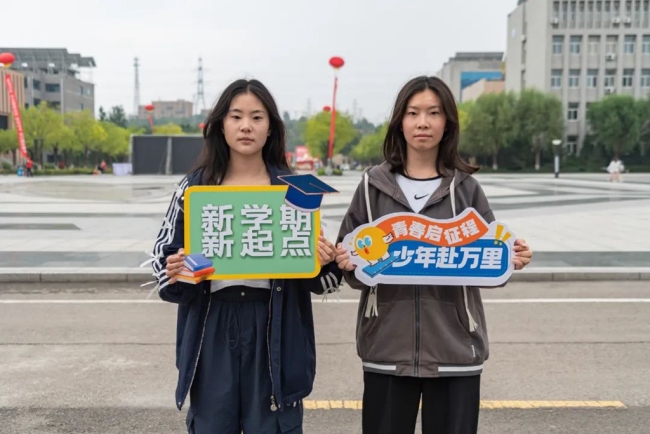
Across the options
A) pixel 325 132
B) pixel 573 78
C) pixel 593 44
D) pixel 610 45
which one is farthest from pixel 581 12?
pixel 325 132

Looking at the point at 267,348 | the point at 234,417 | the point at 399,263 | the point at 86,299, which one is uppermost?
the point at 399,263

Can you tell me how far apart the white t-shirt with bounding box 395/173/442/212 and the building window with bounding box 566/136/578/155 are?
2725 inches

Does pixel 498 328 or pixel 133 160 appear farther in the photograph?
pixel 133 160

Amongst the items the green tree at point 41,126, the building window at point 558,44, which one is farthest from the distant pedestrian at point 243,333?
the building window at point 558,44

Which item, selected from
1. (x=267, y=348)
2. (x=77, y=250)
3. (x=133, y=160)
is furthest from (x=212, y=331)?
(x=133, y=160)

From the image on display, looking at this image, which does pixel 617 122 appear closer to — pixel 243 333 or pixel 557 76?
pixel 557 76

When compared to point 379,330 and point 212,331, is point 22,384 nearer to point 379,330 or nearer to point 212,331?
point 212,331

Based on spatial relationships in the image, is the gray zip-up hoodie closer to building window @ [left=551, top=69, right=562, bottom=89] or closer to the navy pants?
the navy pants

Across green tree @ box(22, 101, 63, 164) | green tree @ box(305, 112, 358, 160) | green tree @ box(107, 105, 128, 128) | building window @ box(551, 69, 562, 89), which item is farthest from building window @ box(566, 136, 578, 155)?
green tree @ box(107, 105, 128, 128)

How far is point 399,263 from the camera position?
2449 mm

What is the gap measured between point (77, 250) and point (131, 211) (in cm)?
678

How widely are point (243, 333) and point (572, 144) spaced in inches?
2766

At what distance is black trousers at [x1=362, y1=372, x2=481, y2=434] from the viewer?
2.42m

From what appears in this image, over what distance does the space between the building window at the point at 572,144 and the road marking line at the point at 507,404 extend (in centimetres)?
6729
